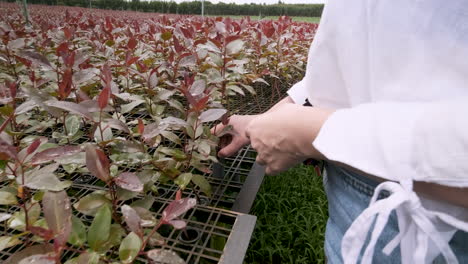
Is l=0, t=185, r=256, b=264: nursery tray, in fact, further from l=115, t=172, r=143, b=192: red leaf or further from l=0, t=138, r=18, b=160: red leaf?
l=0, t=138, r=18, b=160: red leaf

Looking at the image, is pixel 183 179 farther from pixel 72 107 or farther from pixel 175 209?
pixel 72 107

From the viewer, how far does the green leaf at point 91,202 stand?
0.82 meters

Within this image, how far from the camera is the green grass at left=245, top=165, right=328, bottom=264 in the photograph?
1.85 m

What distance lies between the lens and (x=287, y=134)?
2.69ft

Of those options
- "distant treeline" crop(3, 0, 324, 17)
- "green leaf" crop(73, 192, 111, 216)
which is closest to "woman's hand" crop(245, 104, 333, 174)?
"green leaf" crop(73, 192, 111, 216)

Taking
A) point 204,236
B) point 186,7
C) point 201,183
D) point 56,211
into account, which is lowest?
point 204,236

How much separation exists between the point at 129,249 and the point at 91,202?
0.68ft

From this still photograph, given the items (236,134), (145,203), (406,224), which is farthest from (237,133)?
(406,224)

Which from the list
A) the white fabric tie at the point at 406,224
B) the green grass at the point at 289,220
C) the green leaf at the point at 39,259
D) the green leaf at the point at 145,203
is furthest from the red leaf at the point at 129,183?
the green grass at the point at 289,220

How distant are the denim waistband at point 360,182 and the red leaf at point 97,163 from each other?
1.88ft

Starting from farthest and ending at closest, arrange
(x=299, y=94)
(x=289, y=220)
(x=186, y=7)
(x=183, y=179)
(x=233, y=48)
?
(x=186, y=7) → (x=289, y=220) → (x=233, y=48) → (x=299, y=94) → (x=183, y=179)

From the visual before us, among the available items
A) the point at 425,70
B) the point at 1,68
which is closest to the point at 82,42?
the point at 1,68

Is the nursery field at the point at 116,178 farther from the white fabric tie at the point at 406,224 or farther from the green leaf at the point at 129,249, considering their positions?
the white fabric tie at the point at 406,224

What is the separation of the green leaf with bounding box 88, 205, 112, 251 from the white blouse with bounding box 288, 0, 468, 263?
471mm
